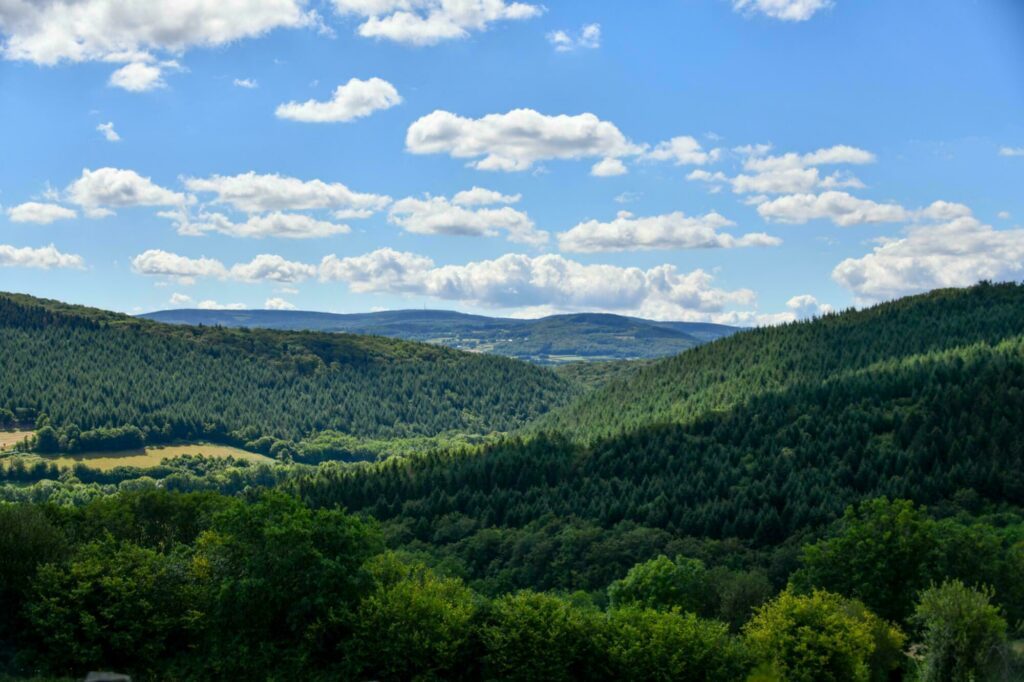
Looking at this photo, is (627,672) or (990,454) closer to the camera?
(627,672)

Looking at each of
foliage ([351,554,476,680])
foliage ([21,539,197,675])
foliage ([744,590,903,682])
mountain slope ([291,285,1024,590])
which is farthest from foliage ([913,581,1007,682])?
mountain slope ([291,285,1024,590])

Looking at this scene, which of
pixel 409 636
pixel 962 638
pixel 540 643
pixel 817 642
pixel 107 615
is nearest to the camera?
pixel 962 638

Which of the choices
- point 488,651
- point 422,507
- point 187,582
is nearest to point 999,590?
point 488,651

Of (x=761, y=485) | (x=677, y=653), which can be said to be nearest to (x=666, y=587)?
(x=677, y=653)

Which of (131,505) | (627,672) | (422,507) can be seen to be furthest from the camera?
(422,507)

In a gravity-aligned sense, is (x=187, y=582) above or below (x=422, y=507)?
above

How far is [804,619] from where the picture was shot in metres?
68.4

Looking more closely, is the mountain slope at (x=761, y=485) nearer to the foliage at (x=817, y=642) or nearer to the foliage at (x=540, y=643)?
the foliage at (x=540, y=643)

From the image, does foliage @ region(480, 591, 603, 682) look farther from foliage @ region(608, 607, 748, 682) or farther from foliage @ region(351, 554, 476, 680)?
foliage @ region(351, 554, 476, 680)

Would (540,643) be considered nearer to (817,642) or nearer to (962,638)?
(817,642)

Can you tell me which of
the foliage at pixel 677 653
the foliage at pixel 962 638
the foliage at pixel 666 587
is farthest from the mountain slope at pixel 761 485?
the foliage at pixel 962 638

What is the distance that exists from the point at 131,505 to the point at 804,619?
85111mm

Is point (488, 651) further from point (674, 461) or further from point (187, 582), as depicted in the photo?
point (674, 461)

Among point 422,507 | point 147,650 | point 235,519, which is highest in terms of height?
point 235,519
